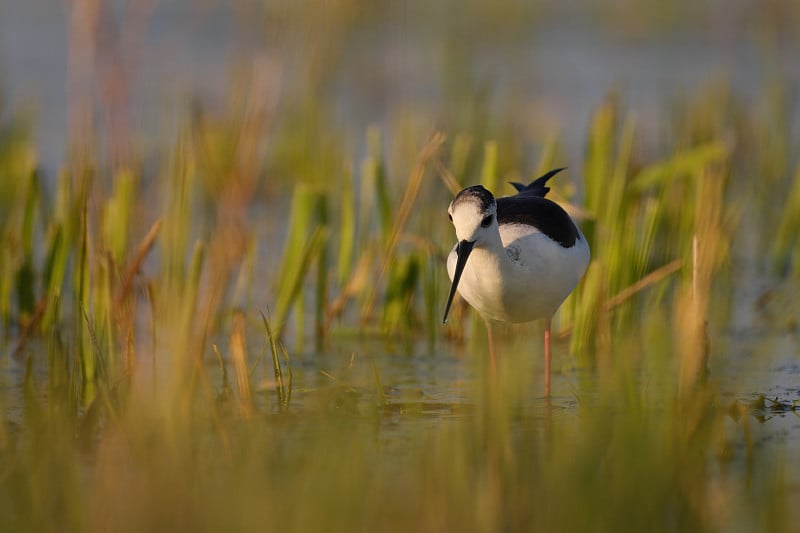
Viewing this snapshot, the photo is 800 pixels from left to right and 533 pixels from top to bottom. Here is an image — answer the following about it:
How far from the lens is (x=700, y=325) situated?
4676 millimetres

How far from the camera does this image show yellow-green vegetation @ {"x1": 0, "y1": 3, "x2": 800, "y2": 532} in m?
3.49

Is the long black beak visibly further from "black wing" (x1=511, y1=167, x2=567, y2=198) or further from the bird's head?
"black wing" (x1=511, y1=167, x2=567, y2=198)

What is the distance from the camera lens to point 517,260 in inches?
211

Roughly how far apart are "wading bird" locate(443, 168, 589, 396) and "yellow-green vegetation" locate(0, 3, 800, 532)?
29cm

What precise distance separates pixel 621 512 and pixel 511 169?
5713 millimetres

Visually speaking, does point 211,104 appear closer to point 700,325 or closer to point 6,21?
point 6,21

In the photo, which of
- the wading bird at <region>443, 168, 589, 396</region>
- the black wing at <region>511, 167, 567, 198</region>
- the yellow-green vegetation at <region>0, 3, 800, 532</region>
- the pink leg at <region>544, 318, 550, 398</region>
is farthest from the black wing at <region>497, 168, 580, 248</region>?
the pink leg at <region>544, 318, 550, 398</region>

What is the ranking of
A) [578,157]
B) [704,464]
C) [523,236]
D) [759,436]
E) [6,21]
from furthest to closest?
[6,21] < [578,157] < [523,236] < [759,436] < [704,464]

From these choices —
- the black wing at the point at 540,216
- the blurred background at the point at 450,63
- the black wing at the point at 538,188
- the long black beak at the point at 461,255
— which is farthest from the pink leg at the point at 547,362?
the blurred background at the point at 450,63

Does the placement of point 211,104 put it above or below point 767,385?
above

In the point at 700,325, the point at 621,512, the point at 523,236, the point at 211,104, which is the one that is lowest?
the point at 621,512

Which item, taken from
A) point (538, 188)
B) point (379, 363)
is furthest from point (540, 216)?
point (379, 363)

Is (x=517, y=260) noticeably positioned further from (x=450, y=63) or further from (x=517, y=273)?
(x=450, y=63)

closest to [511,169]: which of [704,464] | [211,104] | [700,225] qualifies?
[700,225]
